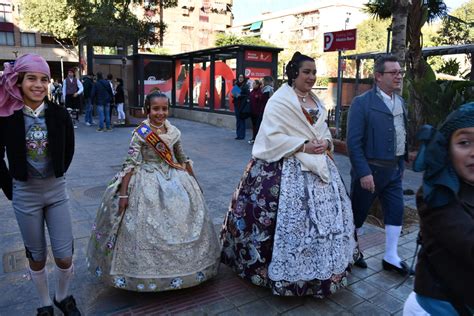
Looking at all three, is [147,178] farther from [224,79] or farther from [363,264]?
[224,79]

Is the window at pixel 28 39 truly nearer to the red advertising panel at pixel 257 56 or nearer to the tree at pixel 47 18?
the tree at pixel 47 18

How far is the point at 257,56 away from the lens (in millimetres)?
13117

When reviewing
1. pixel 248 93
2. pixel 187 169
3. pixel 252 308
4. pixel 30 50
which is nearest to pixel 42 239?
pixel 187 169

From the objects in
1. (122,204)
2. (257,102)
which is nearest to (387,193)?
(122,204)

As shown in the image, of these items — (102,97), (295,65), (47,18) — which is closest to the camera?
(295,65)

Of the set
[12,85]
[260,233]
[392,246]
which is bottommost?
[392,246]

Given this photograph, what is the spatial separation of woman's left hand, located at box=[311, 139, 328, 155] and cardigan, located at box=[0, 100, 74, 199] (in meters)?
1.81

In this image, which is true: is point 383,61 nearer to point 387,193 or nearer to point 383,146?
point 383,146

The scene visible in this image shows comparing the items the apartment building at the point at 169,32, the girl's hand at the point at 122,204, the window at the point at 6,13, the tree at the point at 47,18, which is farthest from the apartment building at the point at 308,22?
the girl's hand at the point at 122,204

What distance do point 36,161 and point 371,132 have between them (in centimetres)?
268

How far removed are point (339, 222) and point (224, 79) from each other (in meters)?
11.3

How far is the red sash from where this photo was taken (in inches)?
131

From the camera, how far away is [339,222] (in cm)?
320

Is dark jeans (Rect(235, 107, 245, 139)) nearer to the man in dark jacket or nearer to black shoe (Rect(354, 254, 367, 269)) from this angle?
the man in dark jacket
